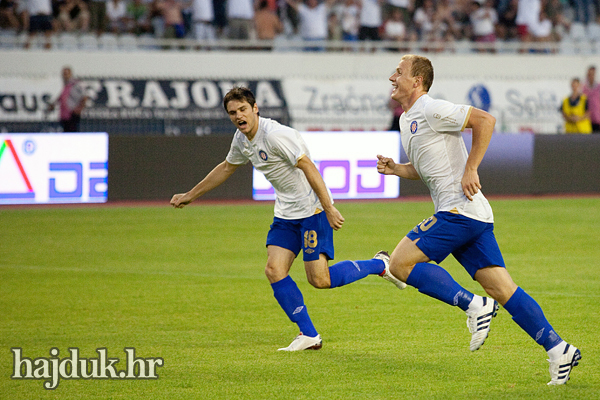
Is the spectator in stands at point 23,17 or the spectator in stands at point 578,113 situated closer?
the spectator in stands at point 578,113

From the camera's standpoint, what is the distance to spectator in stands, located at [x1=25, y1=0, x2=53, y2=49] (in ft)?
62.7

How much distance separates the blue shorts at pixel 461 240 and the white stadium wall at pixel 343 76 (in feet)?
45.3

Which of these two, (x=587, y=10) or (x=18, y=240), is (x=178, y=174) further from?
(x=587, y=10)

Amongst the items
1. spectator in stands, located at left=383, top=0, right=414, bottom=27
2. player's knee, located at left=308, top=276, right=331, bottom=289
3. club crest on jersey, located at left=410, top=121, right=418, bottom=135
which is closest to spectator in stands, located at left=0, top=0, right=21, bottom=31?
spectator in stands, located at left=383, top=0, right=414, bottom=27

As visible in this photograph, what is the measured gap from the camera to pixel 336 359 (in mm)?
5664

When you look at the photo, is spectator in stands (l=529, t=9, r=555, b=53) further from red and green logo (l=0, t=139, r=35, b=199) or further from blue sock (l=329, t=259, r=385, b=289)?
blue sock (l=329, t=259, r=385, b=289)

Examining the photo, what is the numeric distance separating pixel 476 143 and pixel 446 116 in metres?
0.24

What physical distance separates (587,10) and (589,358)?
21682 mm

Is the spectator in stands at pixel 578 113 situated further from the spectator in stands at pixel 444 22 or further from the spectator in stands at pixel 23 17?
the spectator in stands at pixel 23 17

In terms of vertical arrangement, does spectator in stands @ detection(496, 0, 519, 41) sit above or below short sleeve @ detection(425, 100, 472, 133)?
above

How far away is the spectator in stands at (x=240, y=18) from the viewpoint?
68.3 feet

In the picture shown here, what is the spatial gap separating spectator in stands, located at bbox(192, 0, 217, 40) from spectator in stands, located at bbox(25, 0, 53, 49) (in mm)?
3443

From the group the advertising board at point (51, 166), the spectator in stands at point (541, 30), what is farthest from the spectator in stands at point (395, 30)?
the advertising board at point (51, 166)

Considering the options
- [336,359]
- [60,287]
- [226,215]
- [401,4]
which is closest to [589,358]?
[336,359]
